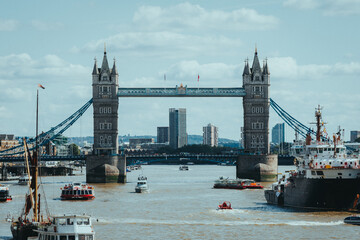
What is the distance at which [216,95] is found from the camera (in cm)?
15500

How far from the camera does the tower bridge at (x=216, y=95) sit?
502 feet

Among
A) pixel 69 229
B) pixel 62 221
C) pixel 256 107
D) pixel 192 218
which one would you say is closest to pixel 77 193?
pixel 192 218

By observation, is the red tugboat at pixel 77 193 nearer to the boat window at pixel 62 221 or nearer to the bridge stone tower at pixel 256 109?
the boat window at pixel 62 221

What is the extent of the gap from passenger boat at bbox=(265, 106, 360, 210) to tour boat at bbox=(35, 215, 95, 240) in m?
31.7

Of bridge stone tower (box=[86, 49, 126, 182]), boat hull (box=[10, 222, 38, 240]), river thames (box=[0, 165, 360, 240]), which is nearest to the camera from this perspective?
boat hull (box=[10, 222, 38, 240])

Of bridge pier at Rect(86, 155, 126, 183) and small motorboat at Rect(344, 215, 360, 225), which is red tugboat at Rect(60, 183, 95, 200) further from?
small motorboat at Rect(344, 215, 360, 225)

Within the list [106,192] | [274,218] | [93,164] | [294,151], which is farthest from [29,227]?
[93,164]

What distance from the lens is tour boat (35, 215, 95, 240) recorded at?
5442 centimetres

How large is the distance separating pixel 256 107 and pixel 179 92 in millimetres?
15083

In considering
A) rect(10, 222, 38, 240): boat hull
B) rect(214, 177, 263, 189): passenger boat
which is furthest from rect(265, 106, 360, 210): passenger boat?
rect(214, 177, 263, 189): passenger boat

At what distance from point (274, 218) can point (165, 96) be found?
8021 centimetres

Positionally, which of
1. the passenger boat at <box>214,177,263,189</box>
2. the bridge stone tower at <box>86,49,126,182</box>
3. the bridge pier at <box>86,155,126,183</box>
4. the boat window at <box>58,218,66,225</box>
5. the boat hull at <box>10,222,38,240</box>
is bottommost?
the boat hull at <box>10,222,38,240</box>

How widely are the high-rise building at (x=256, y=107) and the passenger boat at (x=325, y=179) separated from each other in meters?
68.7

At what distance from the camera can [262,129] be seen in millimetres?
157375
